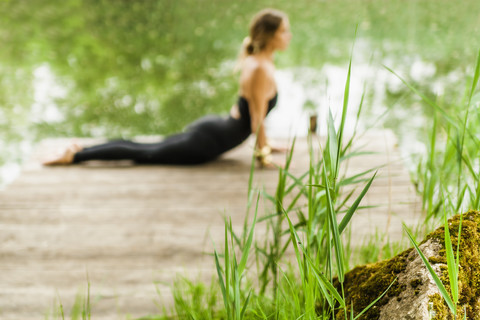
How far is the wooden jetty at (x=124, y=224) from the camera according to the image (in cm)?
172

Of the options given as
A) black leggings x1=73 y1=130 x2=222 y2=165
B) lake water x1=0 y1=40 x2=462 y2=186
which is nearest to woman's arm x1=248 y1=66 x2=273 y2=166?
black leggings x1=73 y1=130 x2=222 y2=165

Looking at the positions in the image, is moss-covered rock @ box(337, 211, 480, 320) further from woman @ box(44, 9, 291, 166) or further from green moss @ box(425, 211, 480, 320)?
woman @ box(44, 9, 291, 166)

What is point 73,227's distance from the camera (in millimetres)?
2172

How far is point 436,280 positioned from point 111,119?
13.1 ft

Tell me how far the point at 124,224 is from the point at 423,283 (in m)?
1.62

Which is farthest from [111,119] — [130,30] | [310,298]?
[310,298]

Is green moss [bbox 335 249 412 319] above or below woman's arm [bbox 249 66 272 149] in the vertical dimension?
below

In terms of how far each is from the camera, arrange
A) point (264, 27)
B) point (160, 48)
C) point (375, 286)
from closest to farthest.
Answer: point (375, 286) < point (264, 27) < point (160, 48)

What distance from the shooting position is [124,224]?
2.20 metres

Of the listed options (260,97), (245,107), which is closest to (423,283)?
(260,97)

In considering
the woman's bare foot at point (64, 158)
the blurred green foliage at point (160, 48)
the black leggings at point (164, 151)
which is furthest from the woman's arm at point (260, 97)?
the blurred green foliage at point (160, 48)

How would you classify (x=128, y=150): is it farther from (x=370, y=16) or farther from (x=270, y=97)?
(x=370, y=16)

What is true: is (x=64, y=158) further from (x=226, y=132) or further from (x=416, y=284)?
(x=416, y=284)

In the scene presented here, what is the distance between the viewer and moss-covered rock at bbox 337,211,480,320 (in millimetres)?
855
